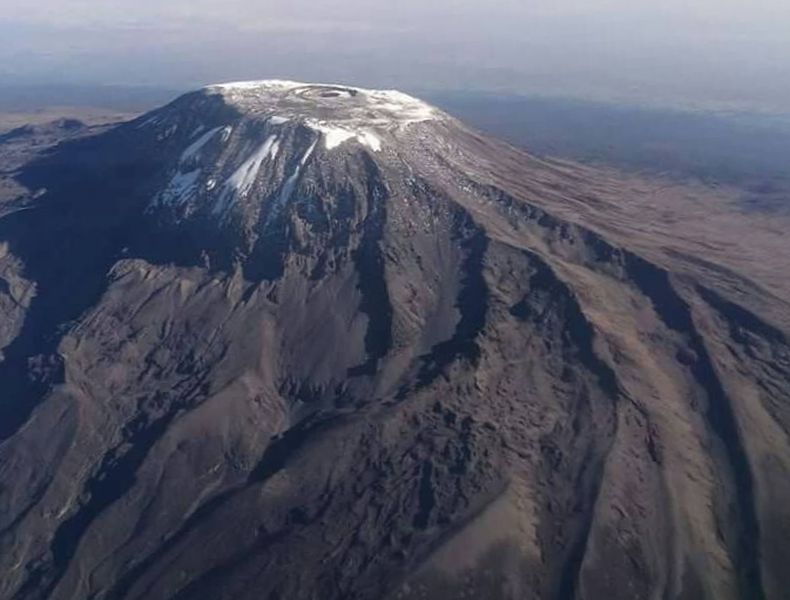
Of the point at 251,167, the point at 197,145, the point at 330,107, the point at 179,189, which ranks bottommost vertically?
the point at 179,189

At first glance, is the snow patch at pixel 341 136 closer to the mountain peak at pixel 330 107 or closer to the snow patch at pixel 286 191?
the mountain peak at pixel 330 107

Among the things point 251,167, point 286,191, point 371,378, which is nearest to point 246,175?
point 251,167

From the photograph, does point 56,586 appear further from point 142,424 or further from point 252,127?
point 252,127

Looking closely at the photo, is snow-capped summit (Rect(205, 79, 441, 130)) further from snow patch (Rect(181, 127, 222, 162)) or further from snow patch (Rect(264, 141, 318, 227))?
snow patch (Rect(264, 141, 318, 227))

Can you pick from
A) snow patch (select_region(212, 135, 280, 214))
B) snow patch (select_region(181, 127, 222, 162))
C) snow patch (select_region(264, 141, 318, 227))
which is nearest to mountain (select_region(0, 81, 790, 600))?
snow patch (select_region(264, 141, 318, 227))

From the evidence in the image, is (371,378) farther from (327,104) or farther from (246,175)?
(327,104)

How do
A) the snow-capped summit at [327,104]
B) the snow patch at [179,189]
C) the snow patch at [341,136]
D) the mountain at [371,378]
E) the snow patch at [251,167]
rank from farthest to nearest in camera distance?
the snow-capped summit at [327,104]
the snow patch at [179,189]
the snow patch at [341,136]
the snow patch at [251,167]
the mountain at [371,378]

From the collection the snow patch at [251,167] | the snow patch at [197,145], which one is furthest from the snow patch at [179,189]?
the snow patch at [251,167]

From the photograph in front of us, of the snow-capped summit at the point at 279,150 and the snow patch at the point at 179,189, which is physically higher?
the snow-capped summit at the point at 279,150
